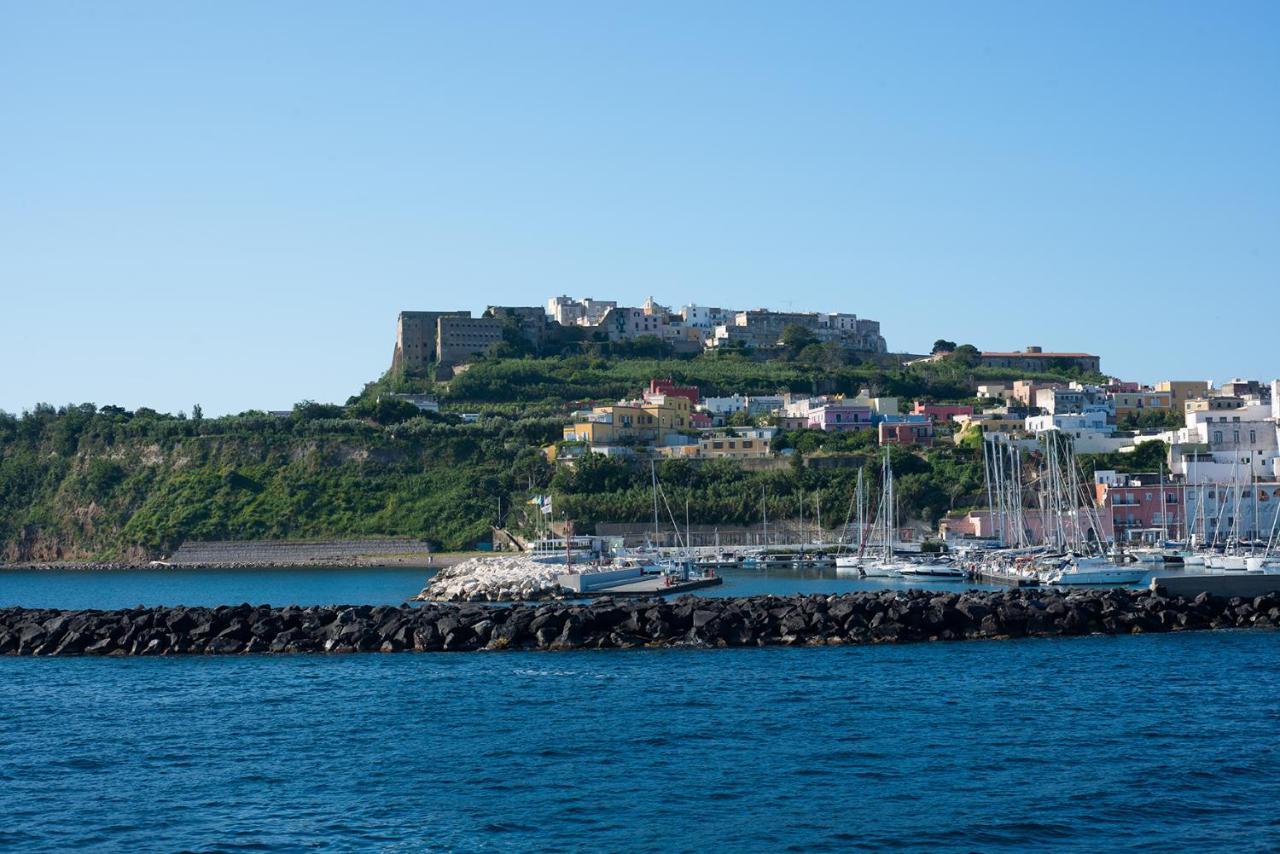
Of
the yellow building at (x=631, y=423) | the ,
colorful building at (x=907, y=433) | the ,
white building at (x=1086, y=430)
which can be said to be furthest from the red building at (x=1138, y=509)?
the yellow building at (x=631, y=423)

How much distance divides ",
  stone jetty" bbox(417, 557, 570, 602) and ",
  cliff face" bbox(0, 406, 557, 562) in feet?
62.1

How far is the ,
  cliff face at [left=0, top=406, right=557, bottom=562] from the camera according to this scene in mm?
71438

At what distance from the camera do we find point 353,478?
75188 mm

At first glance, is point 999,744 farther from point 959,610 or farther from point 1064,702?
point 959,610

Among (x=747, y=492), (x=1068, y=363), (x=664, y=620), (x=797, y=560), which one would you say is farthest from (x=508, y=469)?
(x=1068, y=363)

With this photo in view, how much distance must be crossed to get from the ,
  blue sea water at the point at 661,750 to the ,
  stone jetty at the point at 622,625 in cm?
92

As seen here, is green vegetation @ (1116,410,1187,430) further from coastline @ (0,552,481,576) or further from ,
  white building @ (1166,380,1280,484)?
coastline @ (0,552,481,576)

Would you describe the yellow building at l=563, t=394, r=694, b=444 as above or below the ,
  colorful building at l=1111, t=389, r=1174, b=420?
below

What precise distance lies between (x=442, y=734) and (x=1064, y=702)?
30.4 feet

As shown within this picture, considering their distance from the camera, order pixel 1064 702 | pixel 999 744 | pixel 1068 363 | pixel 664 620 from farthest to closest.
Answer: pixel 1068 363 → pixel 664 620 → pixel 1064 702 → pixel 999 744

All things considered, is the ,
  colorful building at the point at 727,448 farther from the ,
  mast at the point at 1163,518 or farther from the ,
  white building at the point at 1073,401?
the ,
  mast at the point at 1163,518

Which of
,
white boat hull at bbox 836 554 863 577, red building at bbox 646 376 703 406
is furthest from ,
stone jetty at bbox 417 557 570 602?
red building at bbox 646 376 703 406

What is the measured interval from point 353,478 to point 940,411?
33.4 meters

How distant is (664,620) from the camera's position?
29344 mm
